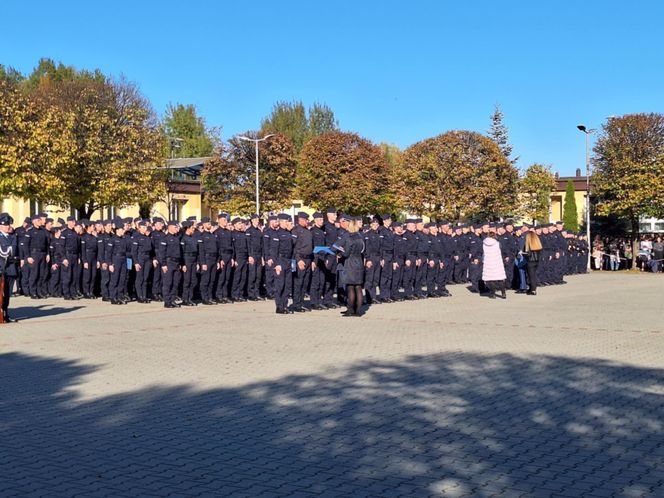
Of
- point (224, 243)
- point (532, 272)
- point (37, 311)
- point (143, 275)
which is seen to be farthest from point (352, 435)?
point (532, 272)

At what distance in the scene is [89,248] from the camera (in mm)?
21984

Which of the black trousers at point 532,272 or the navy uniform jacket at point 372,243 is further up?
the navy uniform jacket at point 372,243

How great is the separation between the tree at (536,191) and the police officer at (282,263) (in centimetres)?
3951

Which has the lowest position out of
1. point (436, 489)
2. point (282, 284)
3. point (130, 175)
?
point (436, 489)

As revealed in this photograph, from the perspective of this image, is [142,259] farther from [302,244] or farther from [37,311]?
[302,244]

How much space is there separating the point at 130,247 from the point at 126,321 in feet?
14.3

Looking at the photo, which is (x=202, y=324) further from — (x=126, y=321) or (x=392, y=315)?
(x=392, y=315)

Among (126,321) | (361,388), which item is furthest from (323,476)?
(126,321)

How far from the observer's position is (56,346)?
12.9m

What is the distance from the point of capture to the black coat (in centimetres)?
1689

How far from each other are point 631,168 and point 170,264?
32.5 m

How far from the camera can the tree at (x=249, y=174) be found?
189 feet


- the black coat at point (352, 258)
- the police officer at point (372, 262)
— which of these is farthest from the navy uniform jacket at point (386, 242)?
the black coat at point (352, 258)

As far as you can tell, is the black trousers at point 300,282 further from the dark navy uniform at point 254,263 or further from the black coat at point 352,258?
the dark navy uniform at point 254,263
